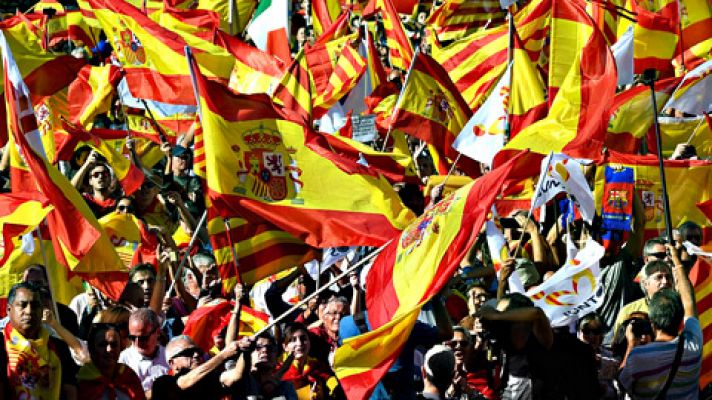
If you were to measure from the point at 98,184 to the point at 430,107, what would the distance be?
9.65 ft

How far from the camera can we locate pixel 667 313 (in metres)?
10.8

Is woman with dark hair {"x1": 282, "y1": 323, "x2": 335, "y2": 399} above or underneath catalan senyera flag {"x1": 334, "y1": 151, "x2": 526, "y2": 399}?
underneath

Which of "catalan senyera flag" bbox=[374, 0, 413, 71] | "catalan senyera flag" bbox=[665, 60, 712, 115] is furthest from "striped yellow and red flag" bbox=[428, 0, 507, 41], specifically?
"catalan senyera flag" bbox=[665, 60, 712, 115]

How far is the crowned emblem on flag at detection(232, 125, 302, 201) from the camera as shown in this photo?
496 inches

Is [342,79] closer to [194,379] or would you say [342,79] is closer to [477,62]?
[477,62]

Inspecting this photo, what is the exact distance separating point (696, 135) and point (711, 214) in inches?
97.6

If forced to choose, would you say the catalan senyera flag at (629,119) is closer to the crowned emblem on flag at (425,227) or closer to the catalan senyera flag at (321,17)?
the crowned emblem on flag at (425,227)

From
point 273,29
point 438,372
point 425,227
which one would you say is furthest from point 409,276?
point 273,29

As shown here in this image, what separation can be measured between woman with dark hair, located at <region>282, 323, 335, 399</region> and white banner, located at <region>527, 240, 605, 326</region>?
1.51 meters

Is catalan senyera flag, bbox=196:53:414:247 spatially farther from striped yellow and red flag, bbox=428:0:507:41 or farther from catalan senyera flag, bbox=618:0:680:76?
striped yellow and red flag, bbox=428:0:507:41

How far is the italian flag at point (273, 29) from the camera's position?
18.7m

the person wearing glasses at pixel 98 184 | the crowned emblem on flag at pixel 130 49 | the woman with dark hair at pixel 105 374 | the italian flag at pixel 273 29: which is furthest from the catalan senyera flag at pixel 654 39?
the woman with dark hair at pixel 105 374

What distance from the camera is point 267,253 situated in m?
12.7

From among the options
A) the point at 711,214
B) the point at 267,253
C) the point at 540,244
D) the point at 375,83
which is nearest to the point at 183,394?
the point at 267,253
